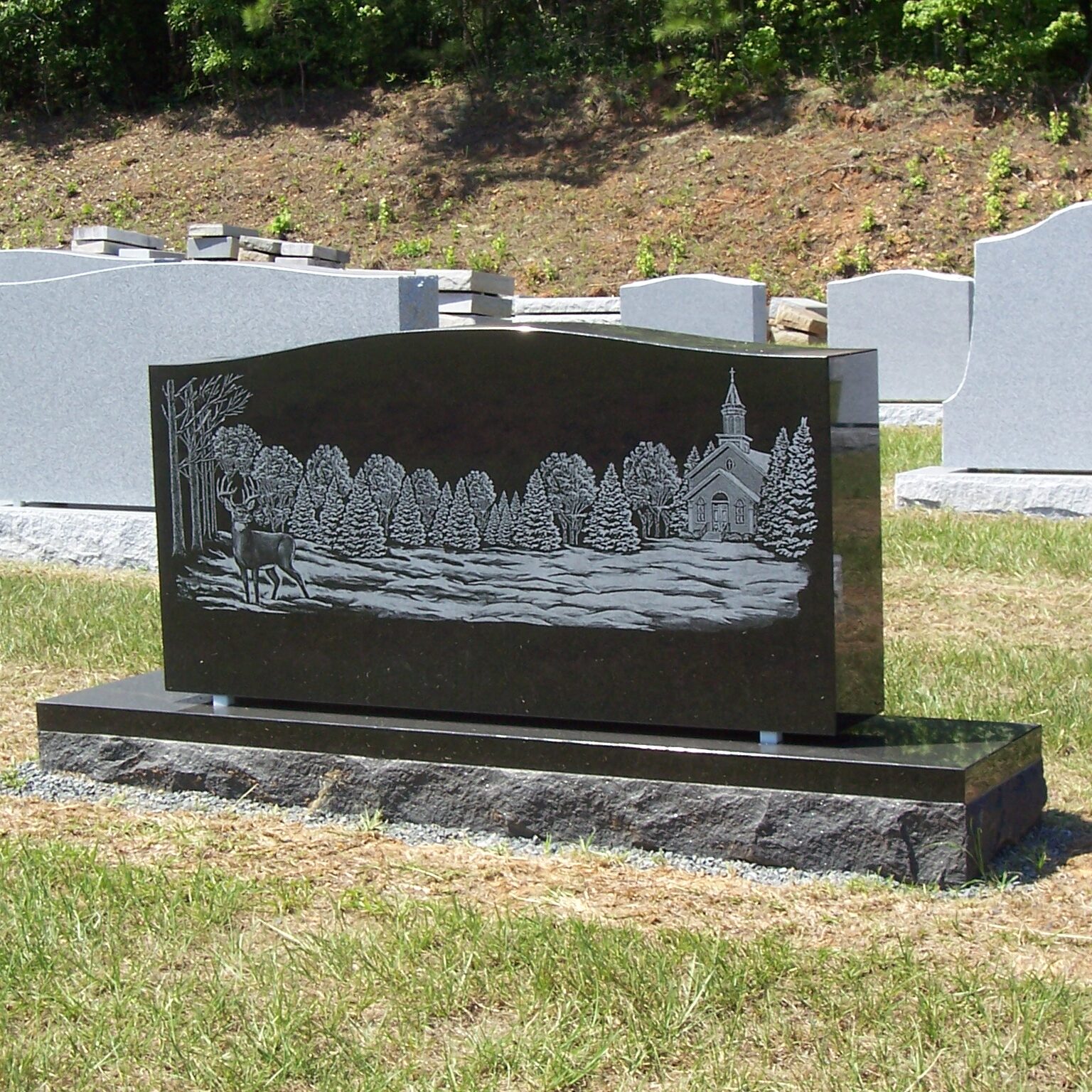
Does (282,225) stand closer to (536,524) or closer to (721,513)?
(536,524)

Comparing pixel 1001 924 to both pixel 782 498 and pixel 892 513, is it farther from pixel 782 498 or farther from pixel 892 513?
pixel 892 513

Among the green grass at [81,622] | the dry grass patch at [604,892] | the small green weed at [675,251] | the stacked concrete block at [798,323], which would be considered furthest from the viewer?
the small green weed at [675,251]

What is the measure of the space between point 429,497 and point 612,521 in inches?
21.7

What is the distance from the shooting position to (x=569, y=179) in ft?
77.6

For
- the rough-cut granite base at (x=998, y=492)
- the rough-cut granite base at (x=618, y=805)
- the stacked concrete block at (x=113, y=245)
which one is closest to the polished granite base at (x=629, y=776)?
the rough-cut granite base at (x=618, y=805)

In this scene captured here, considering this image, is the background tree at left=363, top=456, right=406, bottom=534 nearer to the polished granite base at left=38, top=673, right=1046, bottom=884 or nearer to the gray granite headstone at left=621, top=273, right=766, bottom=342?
the polished granite base at left=38, top=673, right=1046, bottom=884

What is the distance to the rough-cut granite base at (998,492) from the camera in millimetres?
8555

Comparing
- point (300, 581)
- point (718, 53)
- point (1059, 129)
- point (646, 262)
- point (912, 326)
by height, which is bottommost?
point (300, 581)

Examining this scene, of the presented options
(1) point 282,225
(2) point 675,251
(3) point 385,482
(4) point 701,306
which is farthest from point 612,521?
(1) point 282,225

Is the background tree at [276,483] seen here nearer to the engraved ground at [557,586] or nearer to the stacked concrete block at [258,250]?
the engraved ground at [557,586]

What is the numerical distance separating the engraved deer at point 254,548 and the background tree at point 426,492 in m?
0.44

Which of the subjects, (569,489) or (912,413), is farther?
(912,413)

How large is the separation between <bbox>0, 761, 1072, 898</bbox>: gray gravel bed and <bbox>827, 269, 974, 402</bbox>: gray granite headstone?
37.6 feet

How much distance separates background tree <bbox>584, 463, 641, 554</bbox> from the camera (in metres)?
3.75
